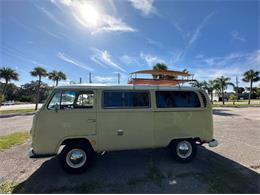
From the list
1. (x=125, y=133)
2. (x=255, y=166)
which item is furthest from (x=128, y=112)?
(x=255, y=166)

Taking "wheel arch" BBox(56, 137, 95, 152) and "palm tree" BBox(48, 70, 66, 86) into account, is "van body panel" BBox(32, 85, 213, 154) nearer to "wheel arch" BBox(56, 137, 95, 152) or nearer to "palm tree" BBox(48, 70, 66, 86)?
"wheel arch" BBox(56, 137, 95, 152)

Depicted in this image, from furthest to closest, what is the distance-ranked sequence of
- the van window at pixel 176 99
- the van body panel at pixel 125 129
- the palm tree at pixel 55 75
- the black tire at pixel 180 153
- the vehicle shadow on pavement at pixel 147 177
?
the palm tree at pixel 55 75 → the black tire at pixel 180 153 → the van window at pixel 176 99 → the van body panel at pixel 125 129 → the vehicle shadow on pavement at pixel 147 177

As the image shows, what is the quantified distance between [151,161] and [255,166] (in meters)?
2.84

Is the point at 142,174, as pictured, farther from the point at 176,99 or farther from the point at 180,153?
the point at 176,99

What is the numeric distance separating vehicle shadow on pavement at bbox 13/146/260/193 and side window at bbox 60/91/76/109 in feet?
5.75

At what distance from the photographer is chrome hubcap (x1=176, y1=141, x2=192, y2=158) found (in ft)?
14.8

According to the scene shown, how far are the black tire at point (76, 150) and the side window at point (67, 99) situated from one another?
1005 mm

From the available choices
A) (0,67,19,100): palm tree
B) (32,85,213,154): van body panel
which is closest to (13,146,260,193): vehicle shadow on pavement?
(32,85,213,154): van body panel

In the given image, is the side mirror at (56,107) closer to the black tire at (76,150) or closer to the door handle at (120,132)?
the black tire at (76,150)

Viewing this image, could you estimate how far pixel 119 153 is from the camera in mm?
5316

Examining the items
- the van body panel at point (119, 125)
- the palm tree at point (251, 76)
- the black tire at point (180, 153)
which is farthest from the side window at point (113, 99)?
the palm tree at point (251, 76)

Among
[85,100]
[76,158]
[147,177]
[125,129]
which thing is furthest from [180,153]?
[85,100]

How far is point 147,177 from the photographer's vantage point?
370cm

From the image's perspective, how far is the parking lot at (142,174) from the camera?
326cm
